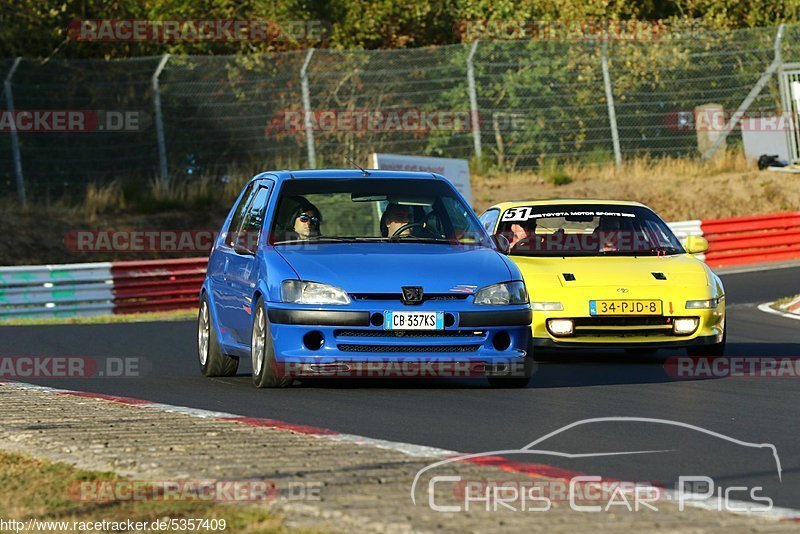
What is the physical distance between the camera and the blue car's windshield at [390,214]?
476 inches

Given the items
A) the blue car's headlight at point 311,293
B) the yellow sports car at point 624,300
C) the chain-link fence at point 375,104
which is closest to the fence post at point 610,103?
the chain-link fence at point 375,104

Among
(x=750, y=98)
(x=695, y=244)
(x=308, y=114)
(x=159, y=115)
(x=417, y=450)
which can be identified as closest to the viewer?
(x=417, y=450)

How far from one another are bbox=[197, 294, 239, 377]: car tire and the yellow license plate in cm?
299

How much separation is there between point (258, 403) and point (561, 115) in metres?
23.3

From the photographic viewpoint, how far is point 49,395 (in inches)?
433

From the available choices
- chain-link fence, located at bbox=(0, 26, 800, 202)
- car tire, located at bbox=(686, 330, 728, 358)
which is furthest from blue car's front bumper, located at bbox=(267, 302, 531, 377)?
chain-link fence, located at bbox=(0, 26, 800, 202)

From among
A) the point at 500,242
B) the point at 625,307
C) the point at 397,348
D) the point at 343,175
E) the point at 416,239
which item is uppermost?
the point at 343,175

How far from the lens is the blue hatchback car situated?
36.3 feet

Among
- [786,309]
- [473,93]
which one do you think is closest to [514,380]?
[786,309]

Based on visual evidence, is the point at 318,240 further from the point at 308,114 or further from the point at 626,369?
the point at 308,114

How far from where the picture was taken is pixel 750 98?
34438 millimetres

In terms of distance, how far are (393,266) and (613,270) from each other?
3486mm

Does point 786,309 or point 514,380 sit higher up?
point 514,380

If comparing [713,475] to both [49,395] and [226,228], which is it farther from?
[226,228]
